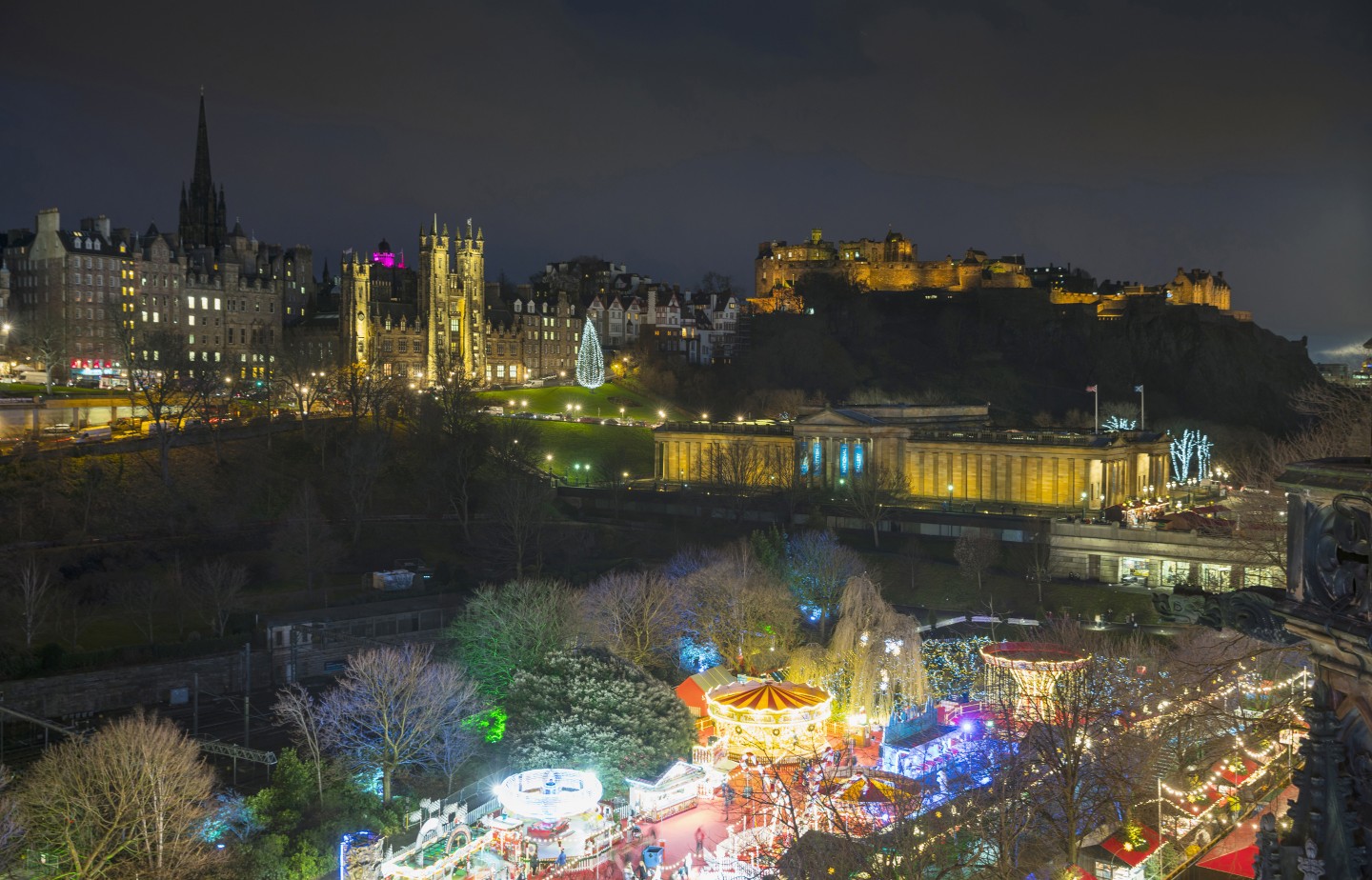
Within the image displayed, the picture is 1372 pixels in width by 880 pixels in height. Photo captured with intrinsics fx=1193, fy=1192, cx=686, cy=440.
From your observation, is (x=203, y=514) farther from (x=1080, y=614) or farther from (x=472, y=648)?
(x=1080, y=614)

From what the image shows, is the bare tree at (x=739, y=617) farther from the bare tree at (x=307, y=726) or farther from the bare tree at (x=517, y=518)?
the bare tree at (x=307, y=726)

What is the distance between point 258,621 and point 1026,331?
9199cm

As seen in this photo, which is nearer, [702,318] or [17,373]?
[17,373]

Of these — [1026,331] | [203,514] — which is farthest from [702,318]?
[203,514]

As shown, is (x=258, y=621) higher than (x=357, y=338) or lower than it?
lower

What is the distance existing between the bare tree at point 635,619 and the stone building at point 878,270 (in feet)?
290

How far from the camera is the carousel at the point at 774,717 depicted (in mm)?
26859

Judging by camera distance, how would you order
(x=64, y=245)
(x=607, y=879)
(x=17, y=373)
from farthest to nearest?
1. (x=64, y=245)
2. (x=17, y=373)
3. (x=607, y=879)

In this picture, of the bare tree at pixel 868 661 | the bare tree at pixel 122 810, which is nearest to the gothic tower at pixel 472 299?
the bare tree at pixel 868 661

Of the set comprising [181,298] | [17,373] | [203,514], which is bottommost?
[203,514]

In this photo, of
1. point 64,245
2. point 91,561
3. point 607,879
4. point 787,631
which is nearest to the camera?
point 607,879

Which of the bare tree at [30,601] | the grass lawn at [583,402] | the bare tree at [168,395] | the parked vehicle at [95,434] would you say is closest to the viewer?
the bare tree at [30,601]

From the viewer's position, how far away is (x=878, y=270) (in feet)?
445

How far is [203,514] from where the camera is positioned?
51688mm
